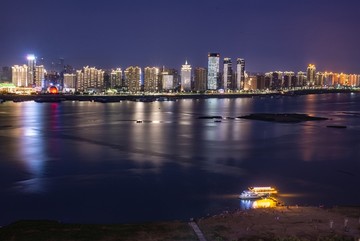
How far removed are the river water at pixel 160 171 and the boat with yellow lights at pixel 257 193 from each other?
0.75 ft

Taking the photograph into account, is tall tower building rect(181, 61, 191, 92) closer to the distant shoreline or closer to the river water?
the distant shoreline

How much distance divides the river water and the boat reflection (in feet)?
0.46

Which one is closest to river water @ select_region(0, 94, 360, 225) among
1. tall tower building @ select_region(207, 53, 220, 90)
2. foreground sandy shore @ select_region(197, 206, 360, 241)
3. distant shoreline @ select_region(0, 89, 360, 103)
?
foreground sandy shore @ select_region(197, 206, 360, 241)

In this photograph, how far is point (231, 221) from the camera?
7887 mm

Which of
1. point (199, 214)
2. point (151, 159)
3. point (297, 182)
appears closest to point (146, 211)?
point (199, 214)

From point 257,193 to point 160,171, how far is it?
3941 millimetres

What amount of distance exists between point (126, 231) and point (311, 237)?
295 cm

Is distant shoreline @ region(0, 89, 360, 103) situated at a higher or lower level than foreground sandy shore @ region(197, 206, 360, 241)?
higher

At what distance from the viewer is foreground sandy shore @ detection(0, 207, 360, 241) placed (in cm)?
696

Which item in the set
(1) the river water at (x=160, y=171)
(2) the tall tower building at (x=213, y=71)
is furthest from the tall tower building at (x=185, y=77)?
(1) the river water at (x=160, y=171)

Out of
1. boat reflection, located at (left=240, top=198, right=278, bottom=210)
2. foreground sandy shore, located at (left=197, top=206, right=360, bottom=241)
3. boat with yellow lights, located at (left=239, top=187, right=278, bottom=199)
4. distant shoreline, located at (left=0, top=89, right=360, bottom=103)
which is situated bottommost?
boat reflection, located at (left=240, top=198, right=278, bottom=210)

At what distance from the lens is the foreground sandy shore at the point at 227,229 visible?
696cm

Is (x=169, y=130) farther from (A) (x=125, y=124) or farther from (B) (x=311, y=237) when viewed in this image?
(B) (x=311, y=237)

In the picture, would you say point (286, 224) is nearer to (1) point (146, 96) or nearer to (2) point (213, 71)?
(1) point (146, 96)
